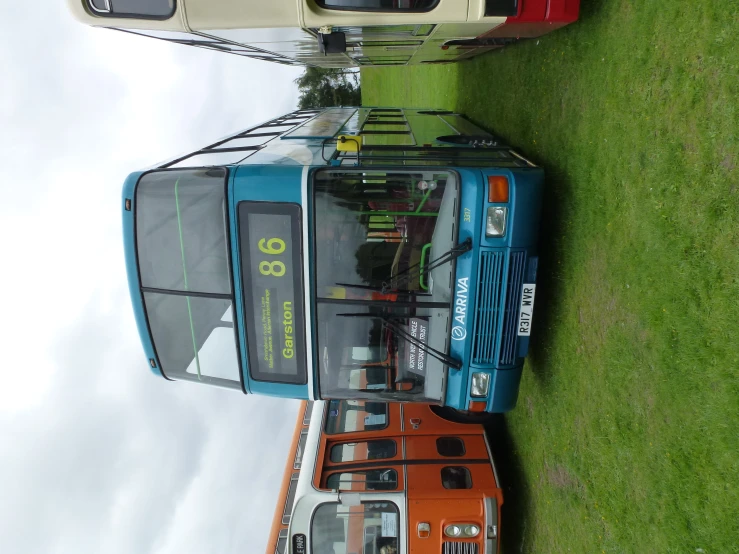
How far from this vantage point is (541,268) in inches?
216

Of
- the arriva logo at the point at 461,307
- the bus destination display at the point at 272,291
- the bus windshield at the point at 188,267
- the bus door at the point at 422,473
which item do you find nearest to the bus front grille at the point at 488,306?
the arriva logo at the point at 461,307

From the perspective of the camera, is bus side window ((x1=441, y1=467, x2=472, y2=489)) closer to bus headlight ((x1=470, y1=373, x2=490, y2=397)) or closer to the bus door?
the bus door

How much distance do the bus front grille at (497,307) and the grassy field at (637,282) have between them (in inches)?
23.6

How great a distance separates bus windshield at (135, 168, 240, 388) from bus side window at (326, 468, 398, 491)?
8.40 feet

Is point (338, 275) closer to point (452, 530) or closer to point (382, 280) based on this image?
point (382, 280)

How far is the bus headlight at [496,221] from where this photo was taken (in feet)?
14.3

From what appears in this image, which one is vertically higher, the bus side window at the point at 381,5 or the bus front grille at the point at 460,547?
the bus side window at the point at 381,5

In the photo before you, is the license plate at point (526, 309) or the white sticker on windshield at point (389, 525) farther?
the white sticker on windshield at point (389, 525)

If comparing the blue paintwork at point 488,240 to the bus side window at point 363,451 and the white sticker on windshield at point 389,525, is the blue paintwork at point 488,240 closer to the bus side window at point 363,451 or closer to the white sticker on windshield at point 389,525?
the white sticker on windshield at point 389,525

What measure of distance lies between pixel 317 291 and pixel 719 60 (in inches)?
121

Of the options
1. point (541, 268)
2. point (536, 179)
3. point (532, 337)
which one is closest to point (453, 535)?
point (532, 337)

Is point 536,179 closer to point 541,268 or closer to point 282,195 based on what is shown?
point 541,268

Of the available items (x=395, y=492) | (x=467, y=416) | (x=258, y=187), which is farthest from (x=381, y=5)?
(x=467, y=416)

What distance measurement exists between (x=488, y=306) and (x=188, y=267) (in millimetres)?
2509
